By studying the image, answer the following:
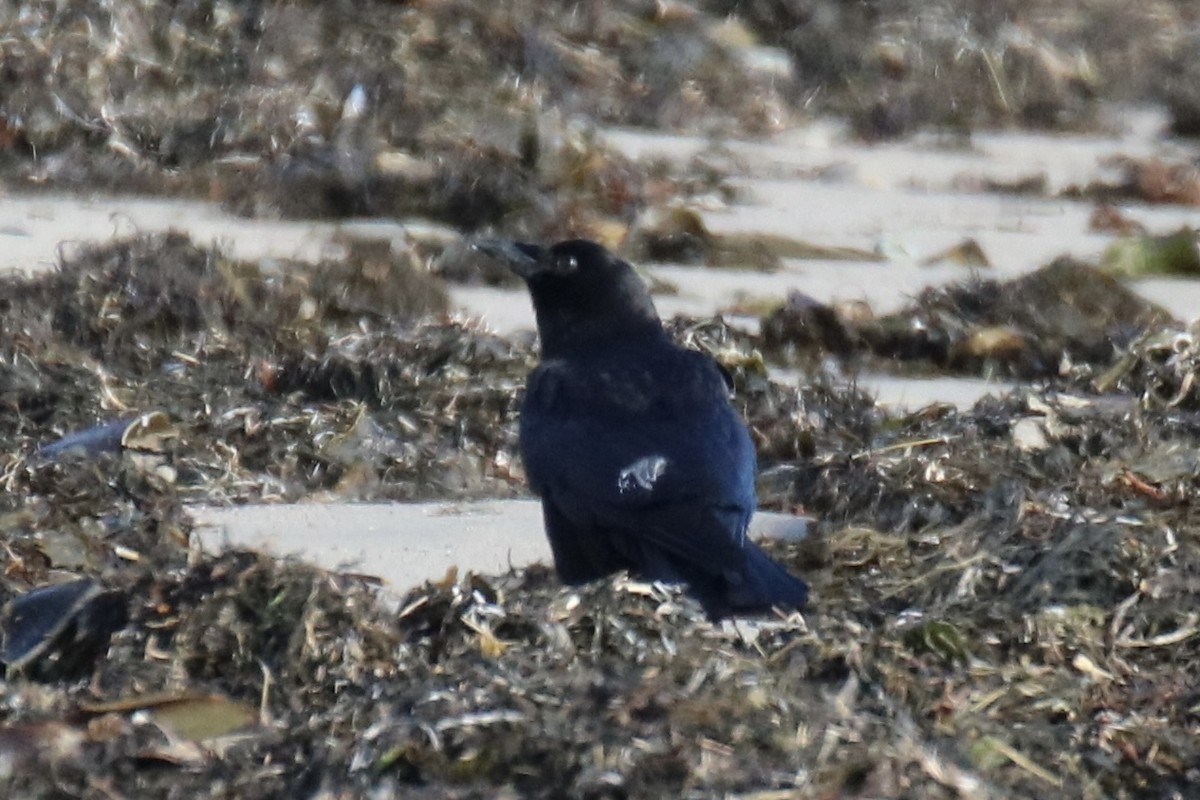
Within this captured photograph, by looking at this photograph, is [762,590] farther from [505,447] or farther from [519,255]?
[519,255]

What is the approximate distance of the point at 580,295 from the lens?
4949mm

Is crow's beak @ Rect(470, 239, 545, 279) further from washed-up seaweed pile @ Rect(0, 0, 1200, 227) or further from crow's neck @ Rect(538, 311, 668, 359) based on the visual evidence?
washed-up seaweed pile @ Rect(0, 0, 1200, 227)

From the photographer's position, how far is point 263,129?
682 cm

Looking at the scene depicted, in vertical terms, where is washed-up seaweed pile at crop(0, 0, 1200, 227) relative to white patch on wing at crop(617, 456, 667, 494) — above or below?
below

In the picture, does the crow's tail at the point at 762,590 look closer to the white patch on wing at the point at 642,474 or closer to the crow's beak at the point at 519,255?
the white patch on wing at the point at 642,474

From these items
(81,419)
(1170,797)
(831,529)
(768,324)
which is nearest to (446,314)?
(768,324)

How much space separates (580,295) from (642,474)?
0.88 metres

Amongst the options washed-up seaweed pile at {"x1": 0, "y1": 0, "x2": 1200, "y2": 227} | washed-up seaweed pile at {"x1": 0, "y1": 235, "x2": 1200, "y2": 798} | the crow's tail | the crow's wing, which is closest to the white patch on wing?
the crow's wing

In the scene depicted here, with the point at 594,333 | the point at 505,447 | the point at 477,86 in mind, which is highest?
the point at 594,333

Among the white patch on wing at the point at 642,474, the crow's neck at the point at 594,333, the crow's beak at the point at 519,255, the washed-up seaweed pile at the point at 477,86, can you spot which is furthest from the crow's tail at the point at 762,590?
the washed-up seaweed pile at the point at 477,86

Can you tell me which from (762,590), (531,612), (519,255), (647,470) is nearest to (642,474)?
(647,470)

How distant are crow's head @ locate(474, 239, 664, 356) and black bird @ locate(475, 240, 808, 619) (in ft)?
0.05

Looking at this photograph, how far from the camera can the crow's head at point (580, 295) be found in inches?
192

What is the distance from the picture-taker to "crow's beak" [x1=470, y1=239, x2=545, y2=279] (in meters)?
5.06
